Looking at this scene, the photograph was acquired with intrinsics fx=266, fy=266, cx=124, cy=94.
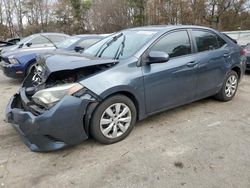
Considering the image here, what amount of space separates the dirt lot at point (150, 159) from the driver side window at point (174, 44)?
1095mm

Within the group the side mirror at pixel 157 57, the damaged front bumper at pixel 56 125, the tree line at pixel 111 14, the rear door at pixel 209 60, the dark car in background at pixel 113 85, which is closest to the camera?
the damaged front bumper at pixel 56 125

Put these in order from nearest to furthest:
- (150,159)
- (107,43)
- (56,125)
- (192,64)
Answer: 1. (56,125)
2. (150,159)
3. (192,64)
4. (107,43)

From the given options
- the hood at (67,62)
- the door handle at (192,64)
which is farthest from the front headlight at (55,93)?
the door handle at (192,64)

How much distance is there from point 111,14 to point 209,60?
2728cm

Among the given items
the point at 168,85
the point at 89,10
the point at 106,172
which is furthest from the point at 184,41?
the point at 89,10

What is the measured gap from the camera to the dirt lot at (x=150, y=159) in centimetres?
275

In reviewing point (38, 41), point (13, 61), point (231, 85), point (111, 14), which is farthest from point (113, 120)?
point (111, 14)

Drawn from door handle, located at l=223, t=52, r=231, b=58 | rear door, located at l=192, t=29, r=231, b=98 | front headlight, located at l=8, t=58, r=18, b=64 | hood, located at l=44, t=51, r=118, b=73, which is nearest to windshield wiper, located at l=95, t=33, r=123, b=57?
hood, located at l=44, t=51, r=118, b=73

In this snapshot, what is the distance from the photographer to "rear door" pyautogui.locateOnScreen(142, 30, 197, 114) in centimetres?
375

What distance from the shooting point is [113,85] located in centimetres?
332

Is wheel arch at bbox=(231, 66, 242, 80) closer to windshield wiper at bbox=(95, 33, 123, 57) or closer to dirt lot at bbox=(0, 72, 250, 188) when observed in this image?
dirt lot at bbox=(0, 72, 250, 188)

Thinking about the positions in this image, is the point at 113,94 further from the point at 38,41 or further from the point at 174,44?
the point at 38,41

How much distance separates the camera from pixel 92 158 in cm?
318

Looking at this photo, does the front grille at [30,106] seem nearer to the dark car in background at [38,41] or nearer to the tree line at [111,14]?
the dark car in background at [38,41]
